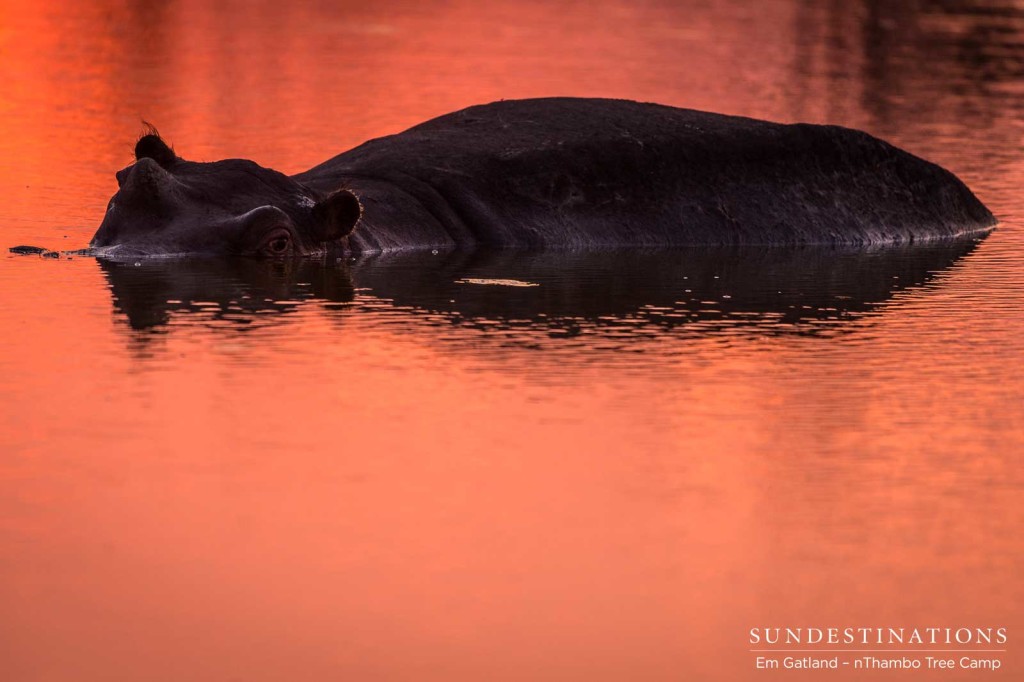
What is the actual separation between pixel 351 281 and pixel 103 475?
5.43m

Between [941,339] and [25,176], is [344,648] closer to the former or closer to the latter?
A: [941,339]

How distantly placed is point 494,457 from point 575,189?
25.5 feet

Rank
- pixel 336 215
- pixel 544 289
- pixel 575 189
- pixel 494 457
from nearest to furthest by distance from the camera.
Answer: pixel 494 457 < pixel 544 289 < pixel 336 215 < pixel 575 189

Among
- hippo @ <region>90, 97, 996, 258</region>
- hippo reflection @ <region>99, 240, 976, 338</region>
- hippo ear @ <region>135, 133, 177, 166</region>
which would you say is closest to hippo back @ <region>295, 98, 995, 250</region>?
hippo @ <region>90, 97, 996, 258</region>

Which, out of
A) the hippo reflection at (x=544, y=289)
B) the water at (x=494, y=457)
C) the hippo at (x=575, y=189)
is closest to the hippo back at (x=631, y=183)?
the hippo at (x=575, y=189)

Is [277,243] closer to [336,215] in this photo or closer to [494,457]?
[336,215]

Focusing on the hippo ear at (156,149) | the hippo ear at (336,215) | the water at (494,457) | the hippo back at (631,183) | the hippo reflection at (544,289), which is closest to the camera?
the water at (494,457)

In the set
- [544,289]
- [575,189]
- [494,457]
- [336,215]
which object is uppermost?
[575,189]

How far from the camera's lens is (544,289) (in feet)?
43.4

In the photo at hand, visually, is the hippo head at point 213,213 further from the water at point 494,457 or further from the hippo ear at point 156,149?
the water at point 494,457

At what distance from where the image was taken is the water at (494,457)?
6.43 metres

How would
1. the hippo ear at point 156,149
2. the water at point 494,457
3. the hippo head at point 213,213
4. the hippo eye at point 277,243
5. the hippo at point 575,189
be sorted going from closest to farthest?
1. the water at point 494,457
2. the hippo head at point 213,213
3. the hippo eye at point 277,243
4. the hippo at point 575,189
5. the hippo ear at point 156,149

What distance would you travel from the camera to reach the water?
253 inches

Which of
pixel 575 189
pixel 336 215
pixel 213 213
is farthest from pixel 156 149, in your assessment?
pixel 575 189
